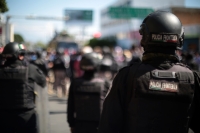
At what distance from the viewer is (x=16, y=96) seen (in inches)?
142

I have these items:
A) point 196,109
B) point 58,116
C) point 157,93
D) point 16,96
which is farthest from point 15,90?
point 58,116

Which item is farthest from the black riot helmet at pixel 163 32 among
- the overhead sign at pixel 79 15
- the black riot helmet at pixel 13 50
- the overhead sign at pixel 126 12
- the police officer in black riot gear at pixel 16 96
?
the overhead sign at pixel 79 15

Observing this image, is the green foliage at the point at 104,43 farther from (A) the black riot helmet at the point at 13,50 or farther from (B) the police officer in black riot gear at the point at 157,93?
(B) the police officer in black riot gear at the point at 157,93

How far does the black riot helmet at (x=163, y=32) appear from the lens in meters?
2.15

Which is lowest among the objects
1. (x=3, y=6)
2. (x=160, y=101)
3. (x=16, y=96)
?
(x=16, y=96)

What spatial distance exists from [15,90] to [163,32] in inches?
87.7

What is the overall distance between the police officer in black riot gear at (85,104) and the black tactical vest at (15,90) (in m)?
0.55

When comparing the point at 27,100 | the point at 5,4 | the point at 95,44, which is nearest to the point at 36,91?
the point at 27,100

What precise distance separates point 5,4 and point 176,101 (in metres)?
2.25

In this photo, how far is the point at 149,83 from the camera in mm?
2064

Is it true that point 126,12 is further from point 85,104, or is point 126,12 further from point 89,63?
point 85,104

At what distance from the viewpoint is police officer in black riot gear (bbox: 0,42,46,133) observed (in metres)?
3.55

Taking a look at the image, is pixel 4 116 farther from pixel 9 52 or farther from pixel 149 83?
pixel 149 83

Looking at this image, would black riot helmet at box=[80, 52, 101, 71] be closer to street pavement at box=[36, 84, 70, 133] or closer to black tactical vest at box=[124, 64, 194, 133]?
street pavement at box=[36, 84, 70, 133]
